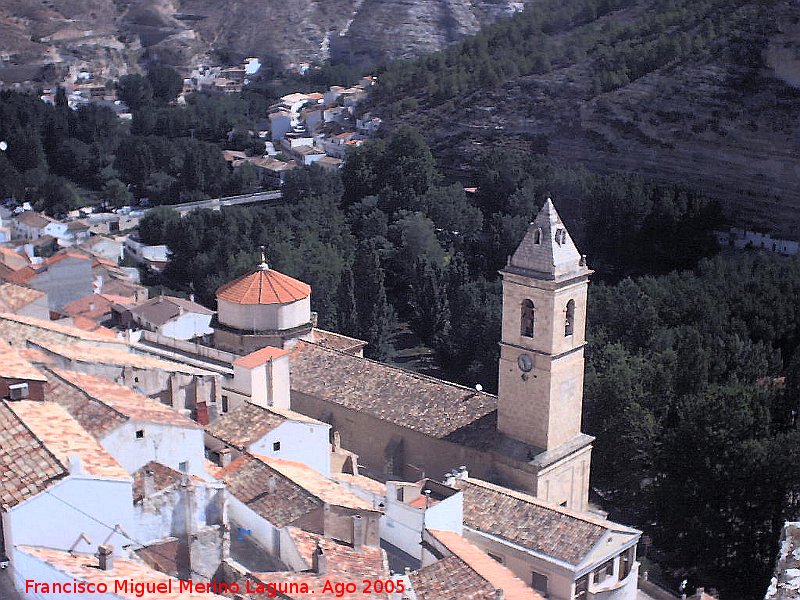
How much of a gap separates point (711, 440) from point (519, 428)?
198 inches

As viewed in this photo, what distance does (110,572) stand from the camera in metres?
12.3

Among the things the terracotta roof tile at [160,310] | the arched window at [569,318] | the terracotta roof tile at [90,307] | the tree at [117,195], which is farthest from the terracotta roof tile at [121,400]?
the tree at [117,195]

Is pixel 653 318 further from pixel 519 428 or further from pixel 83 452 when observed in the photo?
pixel 83 452

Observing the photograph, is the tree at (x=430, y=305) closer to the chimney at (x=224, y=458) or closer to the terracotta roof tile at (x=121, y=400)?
the chimney at (x=224, y=458)

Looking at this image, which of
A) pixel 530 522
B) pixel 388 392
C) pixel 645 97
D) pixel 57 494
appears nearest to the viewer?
pixel 57 494

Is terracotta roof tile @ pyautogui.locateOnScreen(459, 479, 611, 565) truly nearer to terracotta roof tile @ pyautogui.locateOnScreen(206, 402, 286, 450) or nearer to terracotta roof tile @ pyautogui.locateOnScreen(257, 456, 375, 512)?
terracotta roof tile @ pyautogui.locateOnScreen(257, 456, 375, 512)

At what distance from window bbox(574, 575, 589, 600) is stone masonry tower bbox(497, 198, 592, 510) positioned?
3.11 meters

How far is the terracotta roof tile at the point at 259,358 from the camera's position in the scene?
2294cm

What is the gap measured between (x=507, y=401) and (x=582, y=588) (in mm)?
4512

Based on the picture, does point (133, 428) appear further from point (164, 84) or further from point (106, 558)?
point (164, 84)

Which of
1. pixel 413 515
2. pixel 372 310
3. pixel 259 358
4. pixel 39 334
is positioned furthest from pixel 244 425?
pixel 372 310

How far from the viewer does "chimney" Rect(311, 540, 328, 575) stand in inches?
557

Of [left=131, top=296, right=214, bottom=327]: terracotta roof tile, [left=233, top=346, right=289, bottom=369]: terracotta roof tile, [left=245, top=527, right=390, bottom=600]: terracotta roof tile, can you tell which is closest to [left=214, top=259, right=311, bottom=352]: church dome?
[left=233, top=346, right=289, bottom=369]: terracotta roof tile

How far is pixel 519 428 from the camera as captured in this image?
71.5ft
